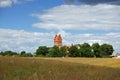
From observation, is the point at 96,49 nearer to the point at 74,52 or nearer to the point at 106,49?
the point at 106,49

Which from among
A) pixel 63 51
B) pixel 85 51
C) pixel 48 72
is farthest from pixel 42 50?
pixel 48 72

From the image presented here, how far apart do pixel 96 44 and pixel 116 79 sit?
15275 cm

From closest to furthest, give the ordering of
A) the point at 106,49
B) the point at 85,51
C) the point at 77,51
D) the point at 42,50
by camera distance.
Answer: the point at 77,51
the point at 85,51
the point at 106,49
the point at 42,50

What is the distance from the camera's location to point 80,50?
153 metres

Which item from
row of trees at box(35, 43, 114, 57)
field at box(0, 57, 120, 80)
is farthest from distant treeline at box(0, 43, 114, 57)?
field at box(0, 57, 120, 80)

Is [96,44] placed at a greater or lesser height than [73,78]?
greater

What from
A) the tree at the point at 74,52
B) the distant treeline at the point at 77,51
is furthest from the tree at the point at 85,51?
the tree at the point at 74,52

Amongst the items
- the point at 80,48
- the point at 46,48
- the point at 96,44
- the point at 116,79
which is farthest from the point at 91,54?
the point at 116,79

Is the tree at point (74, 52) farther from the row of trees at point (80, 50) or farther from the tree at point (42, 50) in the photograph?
the tree at point (42, 50)

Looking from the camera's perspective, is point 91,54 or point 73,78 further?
point 91,54

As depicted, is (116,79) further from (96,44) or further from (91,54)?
(96,44)

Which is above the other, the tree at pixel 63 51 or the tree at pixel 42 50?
the tree at pixel 42 50

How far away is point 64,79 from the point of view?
13.9 metres

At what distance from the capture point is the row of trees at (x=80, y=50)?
15162cm
